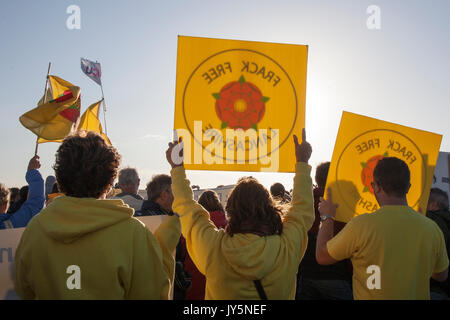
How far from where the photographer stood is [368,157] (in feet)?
10.2

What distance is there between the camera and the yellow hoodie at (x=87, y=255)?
5.57 feet

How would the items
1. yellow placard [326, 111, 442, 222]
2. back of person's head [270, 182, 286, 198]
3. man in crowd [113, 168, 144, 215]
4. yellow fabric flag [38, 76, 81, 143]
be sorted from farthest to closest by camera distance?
yellow fabric flag [38, 76, 81, 143]
back of person's head [270, 182, 286, 198]
man in crowd [113, 168, 144, 215]
yellow placard [326, 111, 442, 222]

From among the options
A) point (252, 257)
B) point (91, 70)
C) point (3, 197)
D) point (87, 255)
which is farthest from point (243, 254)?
point (91, 70)

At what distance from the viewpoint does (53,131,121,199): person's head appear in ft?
6.00

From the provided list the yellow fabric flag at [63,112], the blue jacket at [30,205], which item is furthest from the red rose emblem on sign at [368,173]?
the yellow fabric flag at [63,112]

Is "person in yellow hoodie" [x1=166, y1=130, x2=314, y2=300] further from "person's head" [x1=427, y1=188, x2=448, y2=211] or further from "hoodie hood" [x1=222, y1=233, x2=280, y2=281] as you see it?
"person's head" [x1=427, y1=188, x2=448, y2=211]

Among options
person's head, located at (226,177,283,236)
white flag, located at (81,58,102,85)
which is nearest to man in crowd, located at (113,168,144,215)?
person's head, located at (226,177,283,236)

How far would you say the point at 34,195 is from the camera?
2969 mm

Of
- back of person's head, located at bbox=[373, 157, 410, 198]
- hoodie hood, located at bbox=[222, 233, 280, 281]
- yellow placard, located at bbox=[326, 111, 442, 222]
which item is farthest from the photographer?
yellow placard, located at bbox=[326, 111, 442, 222]

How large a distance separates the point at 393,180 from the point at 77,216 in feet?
6.30

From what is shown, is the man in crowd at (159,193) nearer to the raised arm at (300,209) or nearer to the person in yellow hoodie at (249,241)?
the person in yellow hoodie at (249,241)

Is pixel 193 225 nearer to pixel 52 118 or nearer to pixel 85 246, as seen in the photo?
pixel 85 246

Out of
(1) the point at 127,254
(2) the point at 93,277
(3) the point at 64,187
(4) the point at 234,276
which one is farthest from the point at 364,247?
(3) the point at 64,187
